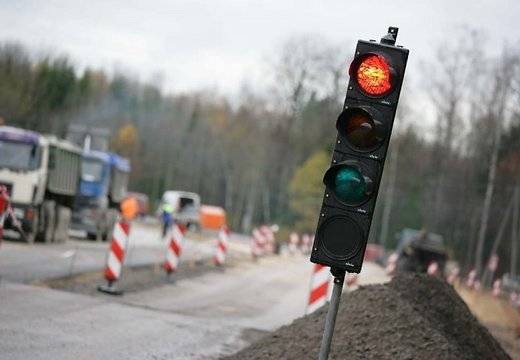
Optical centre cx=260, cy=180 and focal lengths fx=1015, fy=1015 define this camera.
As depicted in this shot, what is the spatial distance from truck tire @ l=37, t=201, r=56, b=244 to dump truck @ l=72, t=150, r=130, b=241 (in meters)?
6.44

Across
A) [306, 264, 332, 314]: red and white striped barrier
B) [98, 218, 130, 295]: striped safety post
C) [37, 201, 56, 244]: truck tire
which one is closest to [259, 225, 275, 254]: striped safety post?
[37, 201, 56, 244]: truck tire

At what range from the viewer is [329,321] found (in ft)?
Answer: 23.9

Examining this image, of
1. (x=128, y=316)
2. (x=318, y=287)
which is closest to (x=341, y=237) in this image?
(x=128, y=316)

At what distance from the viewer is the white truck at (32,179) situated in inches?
1142

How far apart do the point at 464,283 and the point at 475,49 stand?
56.1 feet

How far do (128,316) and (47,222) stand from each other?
15.9 m

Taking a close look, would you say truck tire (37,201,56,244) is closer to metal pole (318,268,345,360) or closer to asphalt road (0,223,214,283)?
asphalt road (0,223,214,283)

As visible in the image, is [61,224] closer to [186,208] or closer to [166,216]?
[166,216]

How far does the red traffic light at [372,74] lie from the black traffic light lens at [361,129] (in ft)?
0.59

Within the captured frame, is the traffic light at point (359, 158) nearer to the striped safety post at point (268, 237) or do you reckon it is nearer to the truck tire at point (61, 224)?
the truck tire at point (61, 224)

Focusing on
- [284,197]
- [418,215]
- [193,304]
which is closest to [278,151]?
[284,197]

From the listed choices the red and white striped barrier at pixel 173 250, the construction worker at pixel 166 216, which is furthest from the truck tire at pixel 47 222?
the construction worker at pixel 166 216

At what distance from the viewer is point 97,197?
127ft

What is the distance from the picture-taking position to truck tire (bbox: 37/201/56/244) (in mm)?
30180
